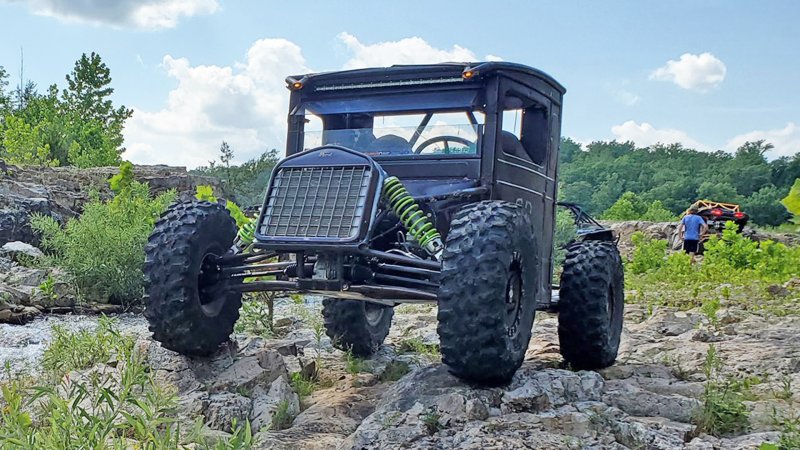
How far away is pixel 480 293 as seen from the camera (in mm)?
3811

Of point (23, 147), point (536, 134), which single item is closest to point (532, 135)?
point (536, 134)

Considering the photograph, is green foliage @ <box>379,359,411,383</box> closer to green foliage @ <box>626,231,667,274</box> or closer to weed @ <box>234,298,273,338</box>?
weed @ <box>234,298,273,338</box>

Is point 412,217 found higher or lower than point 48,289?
higher

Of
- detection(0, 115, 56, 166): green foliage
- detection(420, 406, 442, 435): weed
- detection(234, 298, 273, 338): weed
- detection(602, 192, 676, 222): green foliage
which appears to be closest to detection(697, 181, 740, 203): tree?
detection(602, 192, 676, 222): green foliage

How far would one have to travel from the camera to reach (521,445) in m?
3.41

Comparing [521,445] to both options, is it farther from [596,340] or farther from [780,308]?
[780,308]

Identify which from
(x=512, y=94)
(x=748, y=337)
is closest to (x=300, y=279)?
(x=512, y=94)

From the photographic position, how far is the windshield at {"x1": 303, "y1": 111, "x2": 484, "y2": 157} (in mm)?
5055

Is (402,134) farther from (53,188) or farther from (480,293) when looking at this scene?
(53,188)

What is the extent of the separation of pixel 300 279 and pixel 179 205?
0.98 meters

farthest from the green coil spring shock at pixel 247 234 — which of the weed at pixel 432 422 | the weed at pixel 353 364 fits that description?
the weed at pixel 432 422

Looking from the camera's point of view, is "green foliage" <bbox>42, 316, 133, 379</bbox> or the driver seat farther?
the driver seat

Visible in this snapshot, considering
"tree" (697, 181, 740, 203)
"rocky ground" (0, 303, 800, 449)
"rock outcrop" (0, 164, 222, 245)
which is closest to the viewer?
"rocky ground" (0, 303, 800, 449)

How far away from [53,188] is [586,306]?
11.8m
